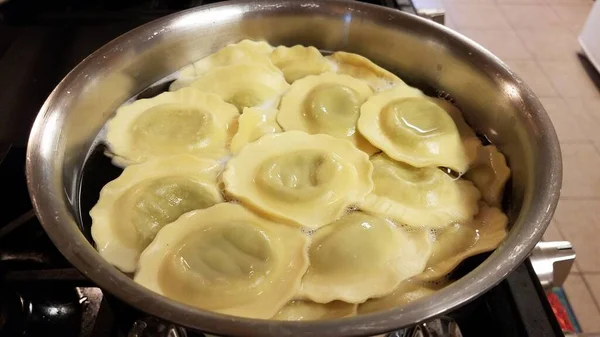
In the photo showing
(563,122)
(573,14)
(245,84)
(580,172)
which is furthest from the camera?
(573,14)

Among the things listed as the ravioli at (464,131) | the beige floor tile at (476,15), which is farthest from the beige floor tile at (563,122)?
the ravioli at (464,131)

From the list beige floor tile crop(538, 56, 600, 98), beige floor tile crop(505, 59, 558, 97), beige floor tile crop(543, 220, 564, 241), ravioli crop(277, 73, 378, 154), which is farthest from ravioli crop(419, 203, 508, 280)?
beige floor tile crop(538, 56, 600, 98)

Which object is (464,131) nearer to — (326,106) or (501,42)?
(326,106)

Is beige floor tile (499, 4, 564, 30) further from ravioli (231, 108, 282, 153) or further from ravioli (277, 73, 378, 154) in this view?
ravioli (231, 108, 282, 153)

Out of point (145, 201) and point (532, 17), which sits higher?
point (145, 201)

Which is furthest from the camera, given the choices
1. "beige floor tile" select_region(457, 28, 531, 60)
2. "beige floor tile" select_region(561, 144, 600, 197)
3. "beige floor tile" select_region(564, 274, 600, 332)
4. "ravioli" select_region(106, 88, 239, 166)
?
"beige floor tile" select_region(457, 28, 531, 60)

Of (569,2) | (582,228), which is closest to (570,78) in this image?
(569,2)

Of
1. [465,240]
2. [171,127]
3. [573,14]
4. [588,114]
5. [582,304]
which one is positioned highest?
[171,127]
